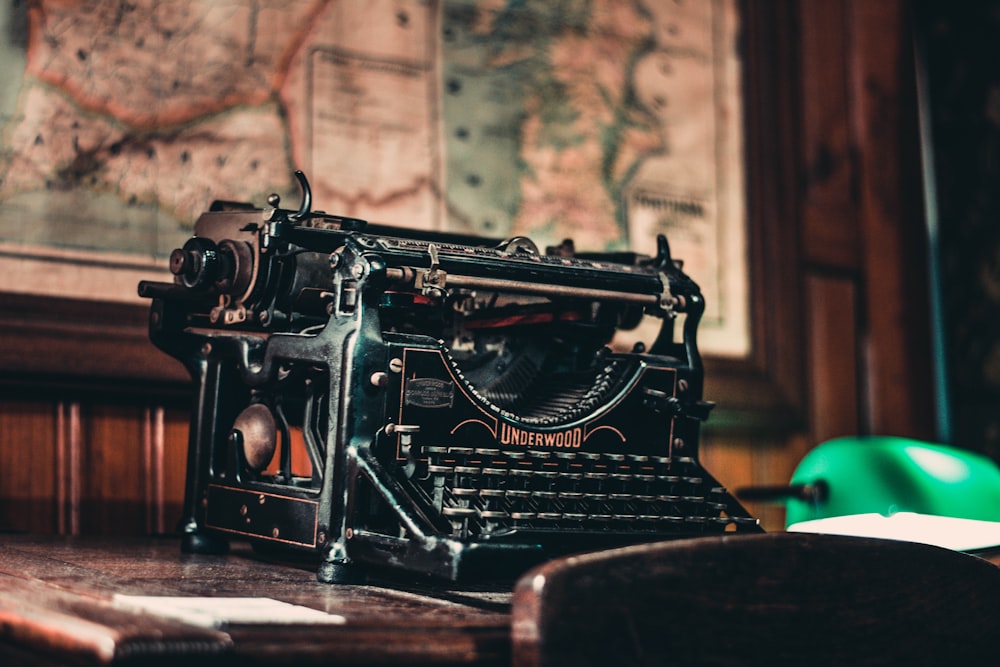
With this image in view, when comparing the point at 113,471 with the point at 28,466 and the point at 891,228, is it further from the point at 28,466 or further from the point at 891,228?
the point at 891,228

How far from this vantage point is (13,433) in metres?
2.20

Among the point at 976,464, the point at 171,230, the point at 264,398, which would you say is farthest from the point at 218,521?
the point at 976,464

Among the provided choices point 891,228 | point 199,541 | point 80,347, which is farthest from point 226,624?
point 891,228

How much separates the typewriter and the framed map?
0.33 m

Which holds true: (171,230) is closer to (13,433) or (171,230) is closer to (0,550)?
(13,433)

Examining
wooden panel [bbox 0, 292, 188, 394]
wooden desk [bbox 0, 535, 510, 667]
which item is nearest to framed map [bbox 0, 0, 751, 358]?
wooden panel [bbox 0, 292, 188, 394]

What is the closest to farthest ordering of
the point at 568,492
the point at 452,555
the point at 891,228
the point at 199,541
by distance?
the point at 452,555 → the point at 568,492 → the point at 199,541 → the point at 891,228

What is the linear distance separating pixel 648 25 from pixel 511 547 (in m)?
1.87

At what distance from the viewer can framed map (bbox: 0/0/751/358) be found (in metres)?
2.24

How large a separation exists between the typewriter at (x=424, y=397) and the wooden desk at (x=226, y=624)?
9cm

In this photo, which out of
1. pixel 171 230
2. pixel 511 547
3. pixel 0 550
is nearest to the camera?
pixel 511 547

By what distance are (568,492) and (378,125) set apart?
1136 mm

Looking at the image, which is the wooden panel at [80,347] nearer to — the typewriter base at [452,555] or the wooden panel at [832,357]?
the typewriter base at [452,555]

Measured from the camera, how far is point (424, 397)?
1688mm
